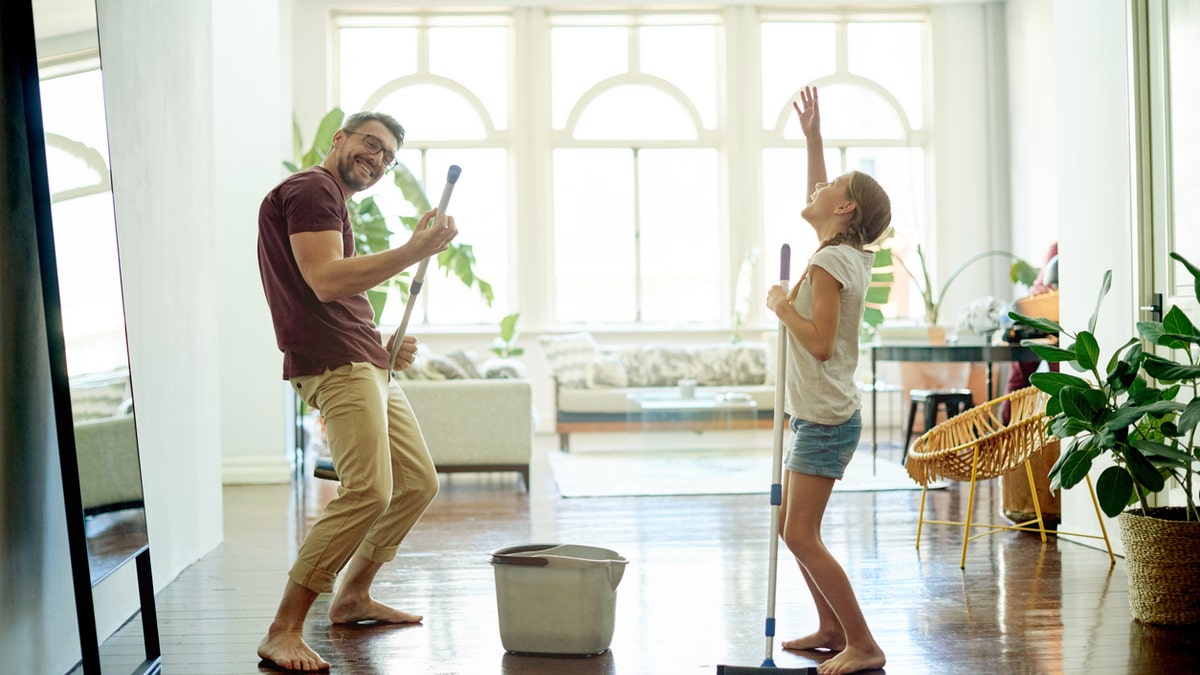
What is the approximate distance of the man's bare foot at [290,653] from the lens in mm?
2895

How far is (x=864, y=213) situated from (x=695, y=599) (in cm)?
150

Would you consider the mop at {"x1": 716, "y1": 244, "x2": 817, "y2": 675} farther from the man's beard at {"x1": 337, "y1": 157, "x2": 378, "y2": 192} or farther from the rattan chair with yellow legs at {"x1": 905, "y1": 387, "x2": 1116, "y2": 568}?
the rattan chair with yellow legs at {"x1": 905, "y1": 387, "x2": 1116, "y2": 568}

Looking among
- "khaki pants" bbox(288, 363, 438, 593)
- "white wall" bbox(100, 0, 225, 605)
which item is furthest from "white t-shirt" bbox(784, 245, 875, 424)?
"white wall" bbox(100, 0, 225, 605)

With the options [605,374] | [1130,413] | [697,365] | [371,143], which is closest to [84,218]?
[371,143]

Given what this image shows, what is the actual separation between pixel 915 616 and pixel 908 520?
183cm

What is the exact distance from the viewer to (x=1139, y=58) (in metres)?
4.12

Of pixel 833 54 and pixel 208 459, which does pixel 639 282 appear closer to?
pixel 833 54

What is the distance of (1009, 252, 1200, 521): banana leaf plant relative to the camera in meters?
3.20

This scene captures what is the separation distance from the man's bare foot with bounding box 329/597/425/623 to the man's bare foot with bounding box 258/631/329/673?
0.38 meters

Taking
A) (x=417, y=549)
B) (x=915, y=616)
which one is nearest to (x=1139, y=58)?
(x=915, y=616)

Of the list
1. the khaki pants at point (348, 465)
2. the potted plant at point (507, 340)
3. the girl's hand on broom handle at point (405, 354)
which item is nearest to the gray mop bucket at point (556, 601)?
the khaki pants at point (348, 465)

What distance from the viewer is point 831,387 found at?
282cm

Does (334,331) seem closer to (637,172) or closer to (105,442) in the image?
(105,442)

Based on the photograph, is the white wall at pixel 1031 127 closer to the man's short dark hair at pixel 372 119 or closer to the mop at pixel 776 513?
the mop at pixel 776 513
